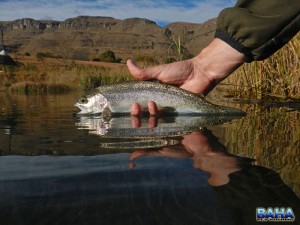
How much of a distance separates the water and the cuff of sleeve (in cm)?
67

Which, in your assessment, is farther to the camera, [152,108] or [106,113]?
[106,113]

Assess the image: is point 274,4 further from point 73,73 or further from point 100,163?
point 73,73

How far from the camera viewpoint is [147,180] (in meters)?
1.22

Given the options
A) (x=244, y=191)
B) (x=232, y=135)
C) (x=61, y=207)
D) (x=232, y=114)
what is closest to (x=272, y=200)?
(x=244, y=191)

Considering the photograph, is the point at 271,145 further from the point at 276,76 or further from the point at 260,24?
the point at 276,76

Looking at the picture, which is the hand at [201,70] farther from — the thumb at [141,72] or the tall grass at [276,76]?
the tall grass at [276,76]

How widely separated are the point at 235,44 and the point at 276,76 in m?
4.09

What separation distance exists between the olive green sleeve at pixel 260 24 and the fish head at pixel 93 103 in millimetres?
1943

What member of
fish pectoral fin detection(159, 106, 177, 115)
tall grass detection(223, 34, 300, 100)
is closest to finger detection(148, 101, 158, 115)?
fish pectoral fin detection(159, 106, 177, 115)

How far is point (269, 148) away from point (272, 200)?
877 millimetres

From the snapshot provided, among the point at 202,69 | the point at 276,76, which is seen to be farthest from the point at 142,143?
the point at 276,76

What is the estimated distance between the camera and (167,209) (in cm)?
95

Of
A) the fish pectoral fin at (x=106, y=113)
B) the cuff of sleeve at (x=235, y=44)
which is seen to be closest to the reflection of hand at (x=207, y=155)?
the cuff of sleeve at (x=235, y=44)

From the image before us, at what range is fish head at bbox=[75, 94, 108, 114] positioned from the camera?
401cm
